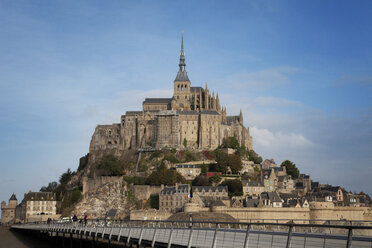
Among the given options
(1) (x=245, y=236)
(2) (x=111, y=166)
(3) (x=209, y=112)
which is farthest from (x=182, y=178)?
(1) (x=245, y=236)

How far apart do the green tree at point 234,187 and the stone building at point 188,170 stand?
8.16m

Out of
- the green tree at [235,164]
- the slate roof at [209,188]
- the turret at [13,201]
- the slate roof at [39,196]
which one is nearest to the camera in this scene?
the slate roof at [209,188]

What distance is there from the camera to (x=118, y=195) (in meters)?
86.2

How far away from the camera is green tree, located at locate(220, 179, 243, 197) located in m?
83.5

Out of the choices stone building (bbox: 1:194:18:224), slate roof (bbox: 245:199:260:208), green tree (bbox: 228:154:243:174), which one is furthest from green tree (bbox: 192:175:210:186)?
stone building (bbox: 1:194:18:224)

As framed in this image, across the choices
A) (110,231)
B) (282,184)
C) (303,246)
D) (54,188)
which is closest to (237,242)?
(303,246)

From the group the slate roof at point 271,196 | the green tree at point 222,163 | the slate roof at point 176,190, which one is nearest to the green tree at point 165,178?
the slate roof at point 176,190

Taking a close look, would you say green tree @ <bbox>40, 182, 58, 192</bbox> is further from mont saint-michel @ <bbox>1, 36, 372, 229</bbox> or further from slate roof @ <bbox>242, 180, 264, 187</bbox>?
slate roof @ <bbox>242, 180, 264, 187</bbox>

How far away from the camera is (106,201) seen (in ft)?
Result: 279

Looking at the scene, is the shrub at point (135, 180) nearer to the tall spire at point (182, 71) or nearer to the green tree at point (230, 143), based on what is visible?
the green tree at point (230, 143)

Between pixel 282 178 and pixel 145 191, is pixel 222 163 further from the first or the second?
pixel 145 191

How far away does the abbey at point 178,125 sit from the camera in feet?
344

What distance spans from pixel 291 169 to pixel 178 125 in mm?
25707

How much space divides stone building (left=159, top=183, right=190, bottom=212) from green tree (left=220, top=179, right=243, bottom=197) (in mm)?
8775
